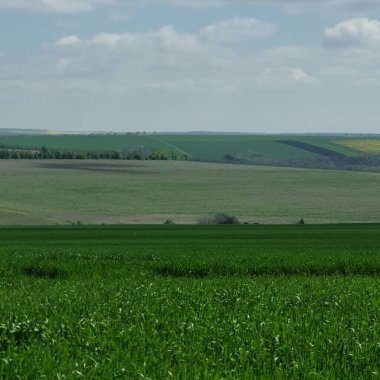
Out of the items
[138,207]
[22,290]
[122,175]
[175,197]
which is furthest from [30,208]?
[22,290]

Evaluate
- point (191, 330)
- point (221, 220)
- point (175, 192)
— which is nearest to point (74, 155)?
point (175, 192)

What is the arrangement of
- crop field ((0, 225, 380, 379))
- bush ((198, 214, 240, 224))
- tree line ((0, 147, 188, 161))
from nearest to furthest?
crop field ((0, 225, 380, 379)), bush ((198, 214, 240, 224)), tree line ((0, 147, 188, 161))

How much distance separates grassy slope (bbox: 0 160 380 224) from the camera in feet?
279

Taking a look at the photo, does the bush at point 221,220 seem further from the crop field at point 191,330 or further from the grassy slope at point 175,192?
the crop field at point 191,330

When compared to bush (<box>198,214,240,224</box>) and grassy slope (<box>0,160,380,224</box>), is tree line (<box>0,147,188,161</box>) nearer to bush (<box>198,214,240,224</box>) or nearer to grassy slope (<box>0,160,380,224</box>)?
grassy slope (<box>0,160,380,224</box>)

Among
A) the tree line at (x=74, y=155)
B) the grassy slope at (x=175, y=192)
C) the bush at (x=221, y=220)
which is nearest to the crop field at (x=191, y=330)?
the bush at (x=221, y=220)

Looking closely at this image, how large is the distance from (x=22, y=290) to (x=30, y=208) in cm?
7214

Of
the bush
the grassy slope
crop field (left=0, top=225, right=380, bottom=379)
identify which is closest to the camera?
crop field (left=0, top=225, right=380, bottom=379)

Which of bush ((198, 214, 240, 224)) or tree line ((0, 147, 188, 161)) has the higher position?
tree line ((0, 147, 188, 161))

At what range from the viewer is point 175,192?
107 meters

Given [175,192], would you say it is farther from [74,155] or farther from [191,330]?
[191,330]

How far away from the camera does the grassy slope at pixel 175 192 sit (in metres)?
85.1

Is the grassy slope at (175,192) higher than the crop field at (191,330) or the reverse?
the reverse

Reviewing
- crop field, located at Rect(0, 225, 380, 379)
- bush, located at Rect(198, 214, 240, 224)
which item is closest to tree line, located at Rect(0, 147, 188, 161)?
bush, located at Rect(198, 214, 240, 224)
